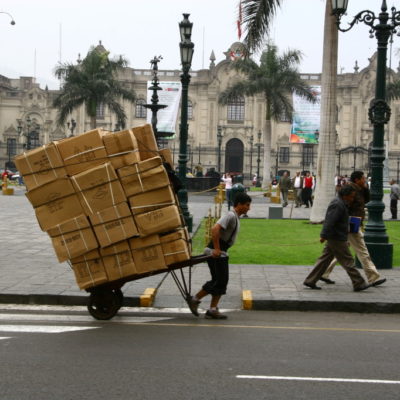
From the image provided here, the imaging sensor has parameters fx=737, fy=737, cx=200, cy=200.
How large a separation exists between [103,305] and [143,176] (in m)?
1.63

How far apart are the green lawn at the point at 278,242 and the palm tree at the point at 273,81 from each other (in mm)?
27577

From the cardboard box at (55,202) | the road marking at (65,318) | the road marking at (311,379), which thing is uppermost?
the cardboard box at (55,202)

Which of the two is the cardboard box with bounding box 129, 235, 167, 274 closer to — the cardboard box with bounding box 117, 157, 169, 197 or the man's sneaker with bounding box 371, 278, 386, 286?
the cardboard box with bounding box 117, 157, 169, 197

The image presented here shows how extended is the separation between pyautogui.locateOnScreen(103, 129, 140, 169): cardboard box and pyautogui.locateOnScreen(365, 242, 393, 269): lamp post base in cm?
624

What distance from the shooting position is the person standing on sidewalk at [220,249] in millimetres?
8367

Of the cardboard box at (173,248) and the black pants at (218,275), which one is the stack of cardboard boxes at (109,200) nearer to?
the cardboard box at (173,248)

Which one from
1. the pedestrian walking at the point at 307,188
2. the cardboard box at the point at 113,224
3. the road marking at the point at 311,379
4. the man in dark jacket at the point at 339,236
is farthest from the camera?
the pedestrian walking at the point at 307,188

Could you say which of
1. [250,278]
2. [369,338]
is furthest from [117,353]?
[250,278]

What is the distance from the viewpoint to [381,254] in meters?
12.8

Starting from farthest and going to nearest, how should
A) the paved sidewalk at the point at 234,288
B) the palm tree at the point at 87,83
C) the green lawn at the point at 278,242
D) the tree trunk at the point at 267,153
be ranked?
1. the tree trunk at the point at 267,153
2. the palm tree at the point at 87,83
3. the green lawn at the point at 278,242
4. the paved sidewalk at the point at 234,288

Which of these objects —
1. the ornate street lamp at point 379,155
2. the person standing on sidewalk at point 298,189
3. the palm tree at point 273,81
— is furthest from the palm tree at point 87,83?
the ornate street lamp at point 379,155

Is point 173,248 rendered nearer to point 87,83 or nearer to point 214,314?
point 214,314

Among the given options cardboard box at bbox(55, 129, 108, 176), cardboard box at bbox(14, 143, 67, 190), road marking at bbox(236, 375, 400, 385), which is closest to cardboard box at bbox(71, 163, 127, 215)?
cardboard box at bbox(55, 129, 108, 176)

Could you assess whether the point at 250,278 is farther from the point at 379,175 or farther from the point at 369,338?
the point at 369,338
